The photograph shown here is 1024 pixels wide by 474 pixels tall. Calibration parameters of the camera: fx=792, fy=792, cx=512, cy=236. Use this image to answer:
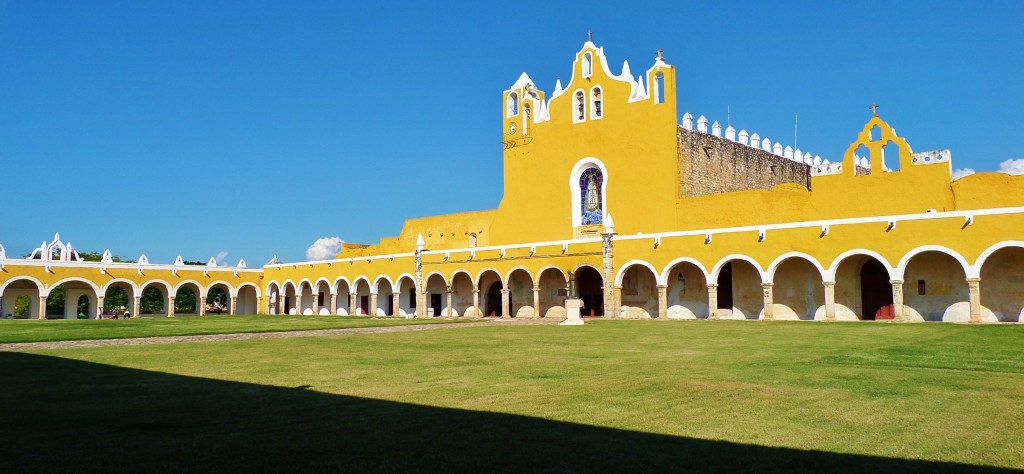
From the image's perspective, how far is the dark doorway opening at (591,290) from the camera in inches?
1292

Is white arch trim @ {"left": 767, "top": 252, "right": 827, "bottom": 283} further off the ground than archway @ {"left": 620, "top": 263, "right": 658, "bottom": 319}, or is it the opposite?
white arch trim @ {"left": 767, "top": 252, "right": 827, "bottom": 283}

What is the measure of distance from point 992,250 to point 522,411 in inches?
782

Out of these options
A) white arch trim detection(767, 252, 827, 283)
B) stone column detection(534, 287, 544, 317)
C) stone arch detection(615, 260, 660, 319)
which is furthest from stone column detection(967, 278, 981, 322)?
stone column detection(534, 287, 544, 317)

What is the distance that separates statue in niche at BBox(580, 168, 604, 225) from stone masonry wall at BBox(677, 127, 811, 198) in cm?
385

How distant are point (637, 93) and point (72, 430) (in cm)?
2932

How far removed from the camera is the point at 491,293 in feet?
122

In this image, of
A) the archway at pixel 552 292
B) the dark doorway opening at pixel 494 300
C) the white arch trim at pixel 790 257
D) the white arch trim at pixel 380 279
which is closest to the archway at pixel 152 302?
the white arch trim at pixel 380 279

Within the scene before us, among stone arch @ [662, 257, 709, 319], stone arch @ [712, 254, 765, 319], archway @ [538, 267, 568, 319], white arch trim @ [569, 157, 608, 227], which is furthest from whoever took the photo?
white arch trim @ [569, 157, 608, 227]

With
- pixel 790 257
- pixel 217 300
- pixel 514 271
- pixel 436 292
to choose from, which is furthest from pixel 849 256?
pixel 217 300

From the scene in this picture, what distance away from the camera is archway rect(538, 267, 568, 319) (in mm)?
33312

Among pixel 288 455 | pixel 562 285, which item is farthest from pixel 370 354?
pixel 562 285

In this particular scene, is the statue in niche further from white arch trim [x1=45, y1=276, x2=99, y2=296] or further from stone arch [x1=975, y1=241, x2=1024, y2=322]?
white arch trim [x1=45, y1=276, x2=99, y2=296]

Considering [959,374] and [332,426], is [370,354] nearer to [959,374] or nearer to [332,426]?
[332,426]

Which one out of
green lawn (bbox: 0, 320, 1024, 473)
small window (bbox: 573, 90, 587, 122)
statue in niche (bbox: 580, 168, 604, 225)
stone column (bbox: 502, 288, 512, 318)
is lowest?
green lawn (bbox: 0, 320, 1024, 473)
